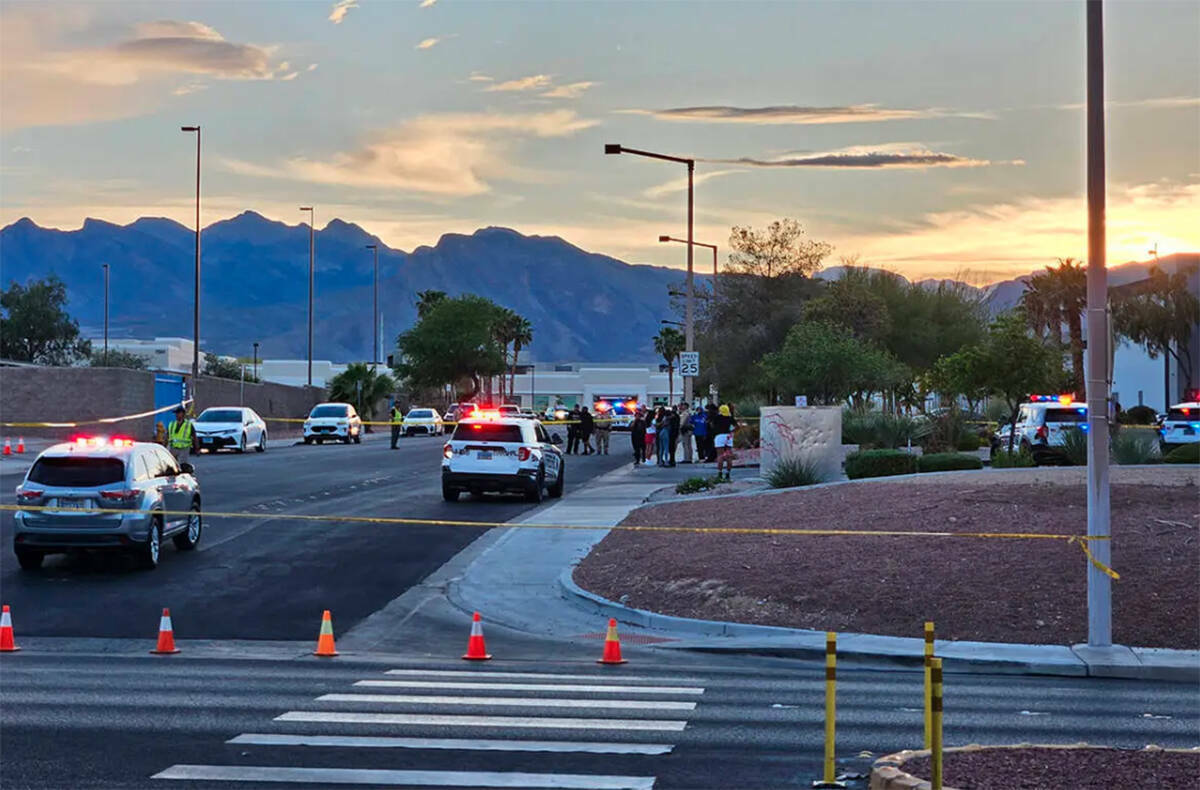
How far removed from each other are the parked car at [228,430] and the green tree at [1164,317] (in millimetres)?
45351

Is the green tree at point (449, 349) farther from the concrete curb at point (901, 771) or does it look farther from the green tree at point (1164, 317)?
the concrete curb at point (901, 771)

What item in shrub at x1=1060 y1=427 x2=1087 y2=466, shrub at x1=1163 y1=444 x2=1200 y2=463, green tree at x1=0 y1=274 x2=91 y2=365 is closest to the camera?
shrub at x1=1163 y1=444 x2=1200 y2=463

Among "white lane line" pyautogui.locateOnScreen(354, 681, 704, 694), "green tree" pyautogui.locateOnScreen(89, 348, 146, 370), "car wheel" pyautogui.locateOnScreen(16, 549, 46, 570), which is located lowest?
"white lane line" pyautogui.locateOnScreen(354, 681, 704, 694)

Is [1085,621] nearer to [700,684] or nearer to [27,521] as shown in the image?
[700,684]

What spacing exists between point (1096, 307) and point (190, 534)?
44.6 ft

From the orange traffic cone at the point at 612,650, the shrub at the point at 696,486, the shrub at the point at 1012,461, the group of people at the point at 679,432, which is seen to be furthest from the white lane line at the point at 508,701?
the group of people at the point at 679,432

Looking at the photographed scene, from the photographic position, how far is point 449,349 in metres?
125

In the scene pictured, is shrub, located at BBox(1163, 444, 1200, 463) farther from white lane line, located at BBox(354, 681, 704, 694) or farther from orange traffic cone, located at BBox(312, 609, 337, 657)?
orange traffic cone, located at BBox(312, 609, 337, 657)

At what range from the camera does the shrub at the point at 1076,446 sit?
29906 mm

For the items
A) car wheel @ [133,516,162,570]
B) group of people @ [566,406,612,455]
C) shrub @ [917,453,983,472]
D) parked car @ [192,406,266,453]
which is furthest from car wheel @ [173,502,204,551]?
group of people @ [566,406,612,455]

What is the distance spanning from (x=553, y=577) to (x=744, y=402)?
5359cm

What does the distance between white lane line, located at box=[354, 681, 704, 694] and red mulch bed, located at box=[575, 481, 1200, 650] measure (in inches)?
157

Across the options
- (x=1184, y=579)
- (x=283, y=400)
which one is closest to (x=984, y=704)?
(x=1184, y=579)

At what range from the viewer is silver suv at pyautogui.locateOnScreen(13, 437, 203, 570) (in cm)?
2056
